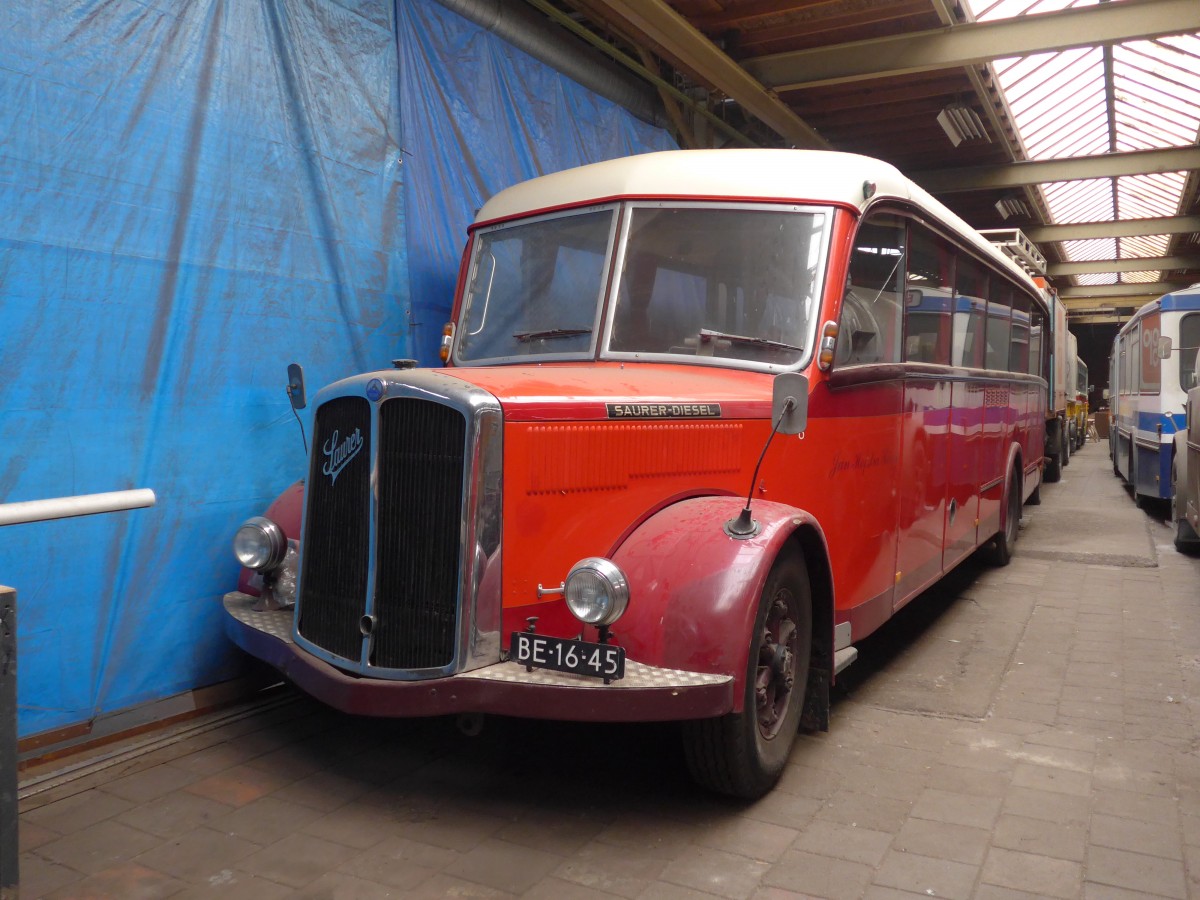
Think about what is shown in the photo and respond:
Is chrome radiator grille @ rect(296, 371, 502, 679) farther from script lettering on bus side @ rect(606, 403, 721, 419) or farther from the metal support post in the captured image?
the metal support post

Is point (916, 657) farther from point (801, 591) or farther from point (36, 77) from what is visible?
point (36, 77)

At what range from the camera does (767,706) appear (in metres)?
3.59

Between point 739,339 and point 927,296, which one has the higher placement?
point 927,296

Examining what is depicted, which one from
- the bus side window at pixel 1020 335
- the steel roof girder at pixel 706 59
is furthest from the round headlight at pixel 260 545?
the bus side window at pixel 1020 335

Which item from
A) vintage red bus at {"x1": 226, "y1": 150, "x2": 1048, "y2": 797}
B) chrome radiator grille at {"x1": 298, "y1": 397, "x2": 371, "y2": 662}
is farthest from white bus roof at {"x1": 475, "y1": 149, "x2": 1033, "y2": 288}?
chrome radiator grille at {"x1": 298, "y1": 397, "x2": 371, "y2": 662}

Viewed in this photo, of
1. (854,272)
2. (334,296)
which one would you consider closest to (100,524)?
(334,296)

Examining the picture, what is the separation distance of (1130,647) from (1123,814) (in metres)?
2.50

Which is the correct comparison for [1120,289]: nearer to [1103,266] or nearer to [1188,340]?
[1103,266]

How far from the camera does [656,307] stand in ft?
13.8

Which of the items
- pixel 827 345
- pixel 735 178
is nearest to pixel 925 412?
pixel 827 345

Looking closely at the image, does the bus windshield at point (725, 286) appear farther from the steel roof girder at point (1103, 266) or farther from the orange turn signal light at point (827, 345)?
the steel roof girder at point (1103, 266)

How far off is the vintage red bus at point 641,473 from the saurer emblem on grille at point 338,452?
0.04ft

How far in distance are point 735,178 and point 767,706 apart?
2270mm

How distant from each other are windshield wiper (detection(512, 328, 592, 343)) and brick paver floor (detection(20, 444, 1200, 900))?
172 cm
